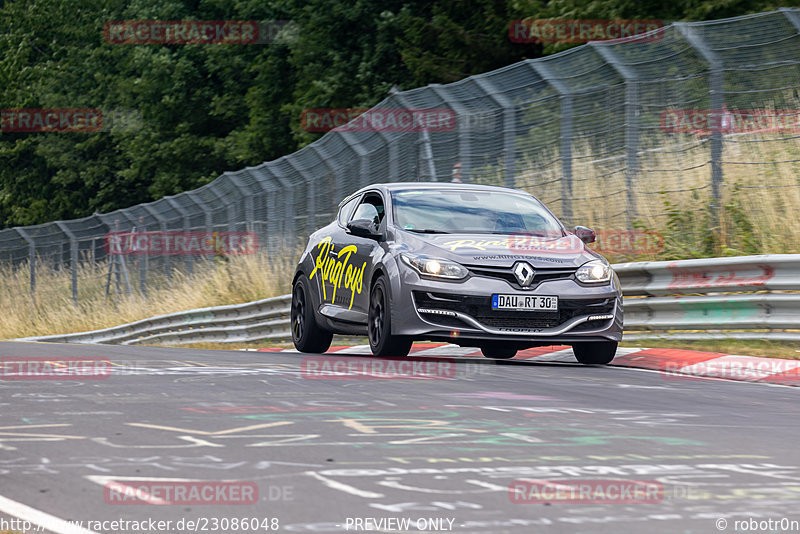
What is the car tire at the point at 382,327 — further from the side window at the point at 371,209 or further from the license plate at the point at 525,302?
the side window at the point at 371,209

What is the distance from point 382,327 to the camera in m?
11.7

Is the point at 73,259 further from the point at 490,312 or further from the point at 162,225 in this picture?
the point at 490,312

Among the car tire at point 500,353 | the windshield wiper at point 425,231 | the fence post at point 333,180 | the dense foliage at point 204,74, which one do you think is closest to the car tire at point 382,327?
the windshield wiper at point 425,231

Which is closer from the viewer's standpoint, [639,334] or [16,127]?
[639,334]

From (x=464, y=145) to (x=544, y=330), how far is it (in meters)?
7.07

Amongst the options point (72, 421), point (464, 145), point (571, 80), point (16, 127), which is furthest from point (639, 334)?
point (16, 127)

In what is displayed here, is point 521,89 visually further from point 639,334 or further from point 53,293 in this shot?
point 53,293

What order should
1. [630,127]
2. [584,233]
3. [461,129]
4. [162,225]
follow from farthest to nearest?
[162,225] → [461,129] → [630,127] → [584,233]

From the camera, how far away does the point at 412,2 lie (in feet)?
129
